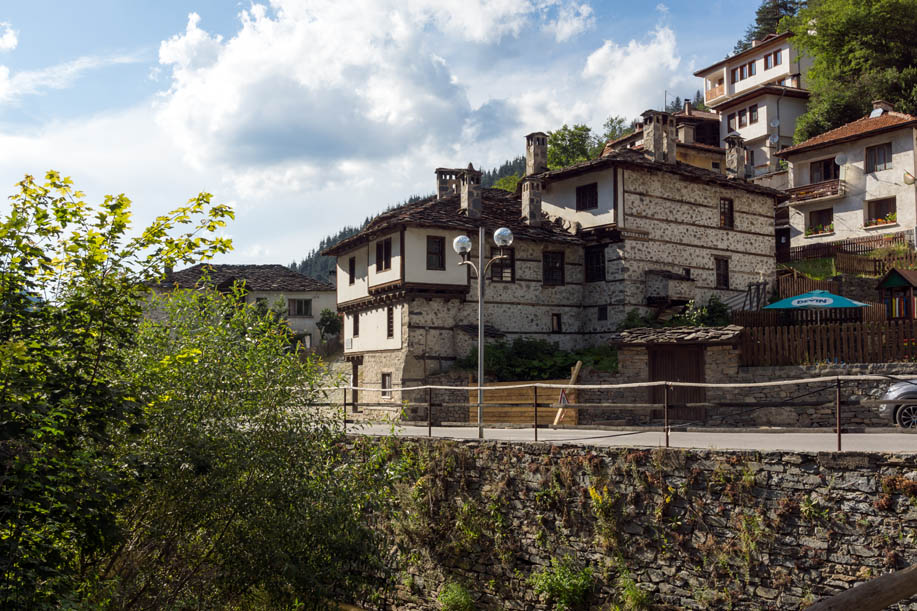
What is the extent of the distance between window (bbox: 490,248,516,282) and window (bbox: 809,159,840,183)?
23.5m

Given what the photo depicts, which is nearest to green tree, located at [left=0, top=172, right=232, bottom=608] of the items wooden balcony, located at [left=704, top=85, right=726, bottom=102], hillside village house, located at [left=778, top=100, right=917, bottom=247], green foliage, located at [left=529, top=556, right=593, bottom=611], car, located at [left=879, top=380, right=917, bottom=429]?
green foliage, located at [left=529, top=556, right=593, bottom=611]

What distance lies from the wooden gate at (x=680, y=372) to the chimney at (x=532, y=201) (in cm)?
787

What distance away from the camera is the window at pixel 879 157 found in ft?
127

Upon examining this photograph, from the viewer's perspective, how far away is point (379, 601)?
1595 cm

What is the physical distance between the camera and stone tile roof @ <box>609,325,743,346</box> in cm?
2081

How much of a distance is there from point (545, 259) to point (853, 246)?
1914 cm

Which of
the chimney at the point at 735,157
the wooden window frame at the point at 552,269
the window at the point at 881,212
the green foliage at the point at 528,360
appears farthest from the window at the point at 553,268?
the window at the point at 881,212

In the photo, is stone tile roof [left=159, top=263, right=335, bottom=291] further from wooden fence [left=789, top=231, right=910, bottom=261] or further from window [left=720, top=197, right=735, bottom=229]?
wooden fence [left=789, top=231, right=910, bottom=261]

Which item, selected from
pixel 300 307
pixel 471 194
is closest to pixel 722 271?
pixel 471 194

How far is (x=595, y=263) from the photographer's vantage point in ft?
93.2

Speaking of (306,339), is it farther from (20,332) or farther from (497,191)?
(20,332)

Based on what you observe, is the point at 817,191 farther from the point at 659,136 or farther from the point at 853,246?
the point at 659,136

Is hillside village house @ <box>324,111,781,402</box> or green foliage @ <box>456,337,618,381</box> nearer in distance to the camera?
green foliage @ <box>456,337,618,381</box>

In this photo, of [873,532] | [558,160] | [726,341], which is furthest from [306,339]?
[873,532]
